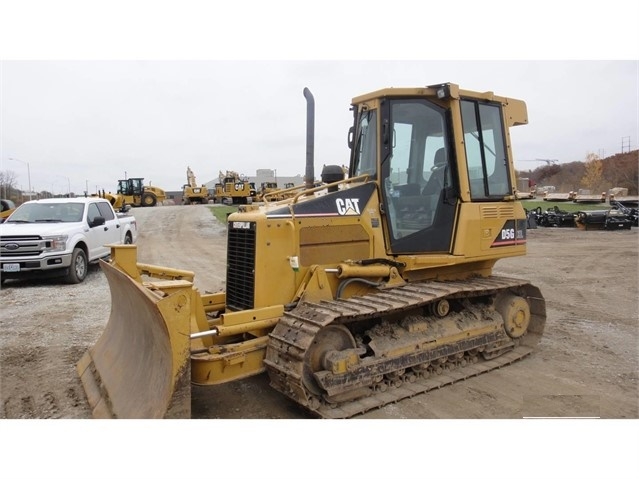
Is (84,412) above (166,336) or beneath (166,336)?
beneath

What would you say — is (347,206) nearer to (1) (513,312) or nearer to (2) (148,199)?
(1) (513,312)

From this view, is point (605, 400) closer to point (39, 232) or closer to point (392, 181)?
point (392, 181)

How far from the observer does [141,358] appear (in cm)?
443

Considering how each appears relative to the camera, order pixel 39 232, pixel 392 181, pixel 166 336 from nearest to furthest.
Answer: pixel 166 336, pixel 392 181, pixel 39 232

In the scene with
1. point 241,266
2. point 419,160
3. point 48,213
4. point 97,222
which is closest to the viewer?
point 241,266

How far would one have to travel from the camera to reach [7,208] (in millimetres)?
19328

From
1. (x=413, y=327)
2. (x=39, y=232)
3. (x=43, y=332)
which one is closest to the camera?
(x=413, y=327)

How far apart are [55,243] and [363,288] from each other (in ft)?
24.3

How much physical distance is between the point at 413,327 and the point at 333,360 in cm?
110

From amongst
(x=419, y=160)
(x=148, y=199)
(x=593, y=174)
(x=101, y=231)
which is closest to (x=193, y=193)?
(x=148, y=199)

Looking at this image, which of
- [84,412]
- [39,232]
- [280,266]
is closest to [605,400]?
[280,266]

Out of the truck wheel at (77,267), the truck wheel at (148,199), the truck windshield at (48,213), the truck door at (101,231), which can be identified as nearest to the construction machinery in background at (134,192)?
the truck wheel at (148,199)

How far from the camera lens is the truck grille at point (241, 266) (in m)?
4.84

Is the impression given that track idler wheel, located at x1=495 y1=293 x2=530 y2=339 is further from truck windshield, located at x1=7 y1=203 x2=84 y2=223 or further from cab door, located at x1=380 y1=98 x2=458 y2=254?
truck windshield, located at x1=7 y1=203 x2=84 y2=223
